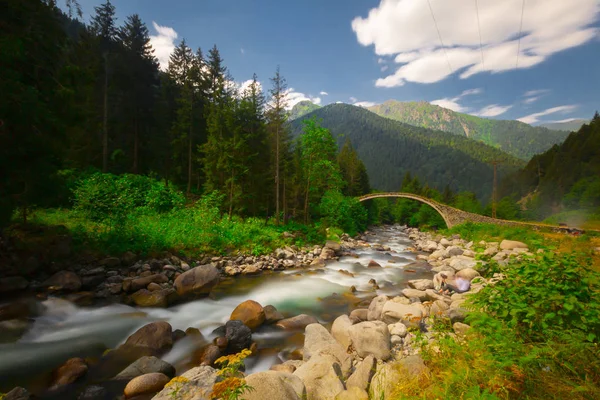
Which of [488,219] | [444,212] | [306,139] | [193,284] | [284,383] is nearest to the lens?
[284,383]

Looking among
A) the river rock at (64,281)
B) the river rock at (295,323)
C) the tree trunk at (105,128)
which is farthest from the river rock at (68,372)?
the tree trunk at (105,128)

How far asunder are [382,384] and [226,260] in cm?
1258

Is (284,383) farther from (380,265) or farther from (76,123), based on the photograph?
(380,265)

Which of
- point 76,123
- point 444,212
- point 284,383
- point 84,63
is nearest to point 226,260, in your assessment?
point 76,123

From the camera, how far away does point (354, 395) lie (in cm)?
411

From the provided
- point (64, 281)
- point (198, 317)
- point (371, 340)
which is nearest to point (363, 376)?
point (371, 340)

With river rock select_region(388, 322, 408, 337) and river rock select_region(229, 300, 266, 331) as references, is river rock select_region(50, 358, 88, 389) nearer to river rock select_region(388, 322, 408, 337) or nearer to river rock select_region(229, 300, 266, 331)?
river rock select_region(229, 300, 266, 331)

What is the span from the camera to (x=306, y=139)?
83.9 feet

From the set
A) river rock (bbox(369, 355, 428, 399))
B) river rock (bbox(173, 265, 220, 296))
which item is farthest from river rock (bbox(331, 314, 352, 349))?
river rock (bbox(173, 265, 220, 296))

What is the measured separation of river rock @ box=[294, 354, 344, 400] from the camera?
437cm

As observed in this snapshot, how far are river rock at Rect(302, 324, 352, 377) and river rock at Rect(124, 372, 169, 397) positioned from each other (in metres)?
3.28

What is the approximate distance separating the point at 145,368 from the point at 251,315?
10.8ft

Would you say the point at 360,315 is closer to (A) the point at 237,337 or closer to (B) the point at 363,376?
(A) the point at 237,337

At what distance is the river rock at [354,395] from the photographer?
4047 millimetres
